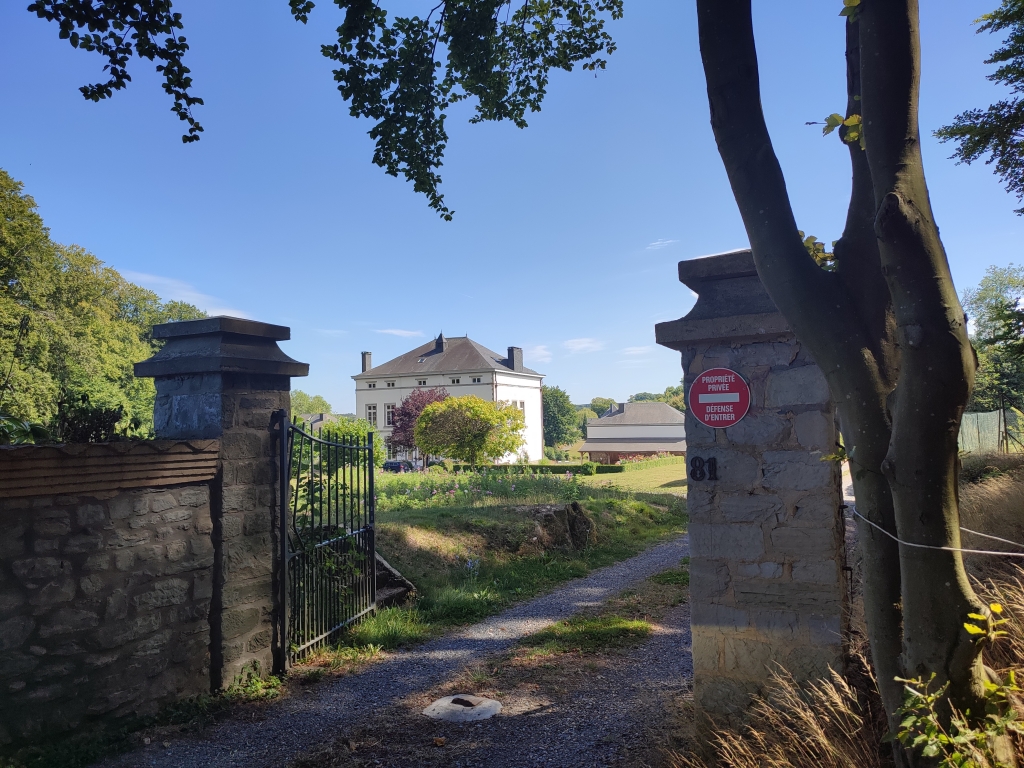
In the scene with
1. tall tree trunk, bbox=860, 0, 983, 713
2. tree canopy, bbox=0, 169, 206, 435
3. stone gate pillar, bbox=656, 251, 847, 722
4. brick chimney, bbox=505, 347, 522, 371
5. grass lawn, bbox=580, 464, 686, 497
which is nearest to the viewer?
tall tree trunk, bbox=860, 0, 983, 713

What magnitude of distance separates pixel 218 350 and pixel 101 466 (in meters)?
1.24

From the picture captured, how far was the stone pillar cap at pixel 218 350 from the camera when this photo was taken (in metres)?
4.94

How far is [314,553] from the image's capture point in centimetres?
575

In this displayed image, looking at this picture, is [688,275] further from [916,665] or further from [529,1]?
[529,1]

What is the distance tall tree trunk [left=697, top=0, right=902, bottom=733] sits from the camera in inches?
93.3

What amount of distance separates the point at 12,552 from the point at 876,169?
4.75 meters

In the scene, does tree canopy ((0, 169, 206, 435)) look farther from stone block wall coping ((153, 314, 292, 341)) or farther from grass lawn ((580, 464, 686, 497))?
stone block wall coping ((153, 314, 292, 341))

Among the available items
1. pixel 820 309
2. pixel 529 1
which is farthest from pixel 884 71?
pixel 529 1

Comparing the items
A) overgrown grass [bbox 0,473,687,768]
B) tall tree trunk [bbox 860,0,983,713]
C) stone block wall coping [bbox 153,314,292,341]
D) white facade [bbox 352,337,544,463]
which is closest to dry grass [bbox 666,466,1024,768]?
tall tree trunk [bbox 860,0,983,713]

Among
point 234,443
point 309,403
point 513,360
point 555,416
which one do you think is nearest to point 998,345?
point 234,443

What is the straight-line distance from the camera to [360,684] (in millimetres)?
5129

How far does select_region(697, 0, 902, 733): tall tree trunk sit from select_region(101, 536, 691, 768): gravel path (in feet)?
6.77

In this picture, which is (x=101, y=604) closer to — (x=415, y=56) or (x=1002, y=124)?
(x=415, y=56)

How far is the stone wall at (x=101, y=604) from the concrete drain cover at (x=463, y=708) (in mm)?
1764
